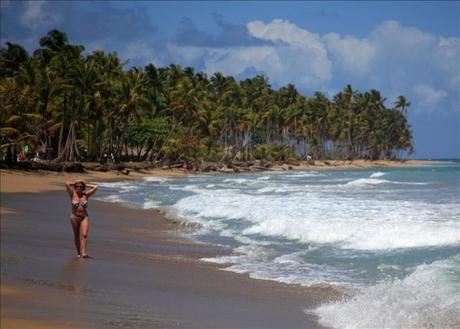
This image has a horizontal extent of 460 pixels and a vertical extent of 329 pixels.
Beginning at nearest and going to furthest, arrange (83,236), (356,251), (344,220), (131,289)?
1. (131,289)
2. (83,236)
3. (356,251)
4. (344,220)

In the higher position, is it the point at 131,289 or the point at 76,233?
the point at 76,233

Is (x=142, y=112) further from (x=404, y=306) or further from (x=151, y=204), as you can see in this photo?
(x=404, y=306)

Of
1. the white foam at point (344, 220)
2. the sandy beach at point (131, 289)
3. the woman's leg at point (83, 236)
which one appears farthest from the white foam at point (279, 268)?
the woman's leg at point (83, 236)

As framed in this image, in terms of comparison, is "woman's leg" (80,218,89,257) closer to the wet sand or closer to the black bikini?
the black bikini

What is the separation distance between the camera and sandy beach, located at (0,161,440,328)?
6164 millimetres

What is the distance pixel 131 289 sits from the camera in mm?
7695

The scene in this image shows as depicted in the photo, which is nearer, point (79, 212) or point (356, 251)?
point (79, 212)

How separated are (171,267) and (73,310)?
3.69m

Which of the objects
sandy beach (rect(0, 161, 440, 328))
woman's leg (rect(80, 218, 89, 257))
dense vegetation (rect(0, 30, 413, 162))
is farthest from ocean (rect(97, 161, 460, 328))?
dense vegetation (rect(0, 30, 413, 162))

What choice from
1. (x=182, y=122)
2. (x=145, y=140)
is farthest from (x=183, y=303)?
(x=182, y=122)

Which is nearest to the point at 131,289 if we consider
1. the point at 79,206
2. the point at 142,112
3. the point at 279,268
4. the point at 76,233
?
the point at 76,233

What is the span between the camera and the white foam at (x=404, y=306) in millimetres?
6480

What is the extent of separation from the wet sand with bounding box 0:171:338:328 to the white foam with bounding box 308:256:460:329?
36 cm

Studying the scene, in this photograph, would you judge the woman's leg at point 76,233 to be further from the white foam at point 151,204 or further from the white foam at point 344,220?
the white foam at point 151,204
